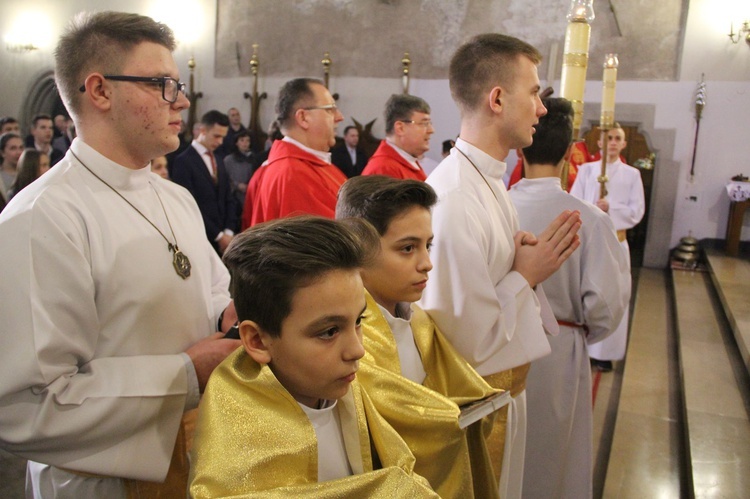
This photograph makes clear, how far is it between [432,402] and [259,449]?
0.47 metres

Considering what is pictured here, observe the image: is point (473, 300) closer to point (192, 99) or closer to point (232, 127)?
point (232, 127)

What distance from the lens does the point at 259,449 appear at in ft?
3.79

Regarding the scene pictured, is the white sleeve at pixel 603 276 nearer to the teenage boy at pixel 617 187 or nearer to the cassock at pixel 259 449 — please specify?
the cassock at pixel 259 449

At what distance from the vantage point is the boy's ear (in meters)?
1.23

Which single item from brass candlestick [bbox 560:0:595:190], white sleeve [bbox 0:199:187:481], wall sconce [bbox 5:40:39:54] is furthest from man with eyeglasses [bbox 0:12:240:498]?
wall sconce [bbox 5:40:39:54]

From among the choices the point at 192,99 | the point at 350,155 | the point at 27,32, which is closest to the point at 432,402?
the point at 350,155

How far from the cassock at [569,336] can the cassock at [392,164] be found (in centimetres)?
186

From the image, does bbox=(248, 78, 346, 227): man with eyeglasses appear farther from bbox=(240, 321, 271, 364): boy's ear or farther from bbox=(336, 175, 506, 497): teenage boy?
bbox=(240, 321, 271, 364): boy's ear

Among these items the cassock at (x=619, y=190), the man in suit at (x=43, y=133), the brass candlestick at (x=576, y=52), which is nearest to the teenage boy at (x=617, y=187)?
the cassock at (x=619, y=190)

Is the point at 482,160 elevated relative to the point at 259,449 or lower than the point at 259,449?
elevated

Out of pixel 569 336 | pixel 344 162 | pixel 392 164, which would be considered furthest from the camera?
pixel 344 162

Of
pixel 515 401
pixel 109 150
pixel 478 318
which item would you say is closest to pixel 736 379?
pixel 515 401

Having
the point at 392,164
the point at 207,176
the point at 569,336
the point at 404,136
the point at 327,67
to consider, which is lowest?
the point at 569,336

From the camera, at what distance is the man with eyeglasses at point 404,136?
464 centimetres
